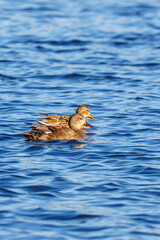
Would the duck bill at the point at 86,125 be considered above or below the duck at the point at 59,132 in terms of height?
above

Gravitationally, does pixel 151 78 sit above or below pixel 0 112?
above

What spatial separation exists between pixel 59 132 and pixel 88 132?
1.00 m

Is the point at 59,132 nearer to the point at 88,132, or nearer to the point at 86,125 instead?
the point at 88,132

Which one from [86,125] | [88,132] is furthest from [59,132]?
[86,125]

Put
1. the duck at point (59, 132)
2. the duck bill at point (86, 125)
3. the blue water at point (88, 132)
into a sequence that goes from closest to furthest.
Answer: the blue water at point (88, 132) < the duck at point (59, 132) < the duck bill at point (86, 125)

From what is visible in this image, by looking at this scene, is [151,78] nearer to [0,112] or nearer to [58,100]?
[58,100]

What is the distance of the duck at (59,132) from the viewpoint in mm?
11438

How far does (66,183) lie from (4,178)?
108 centimetres

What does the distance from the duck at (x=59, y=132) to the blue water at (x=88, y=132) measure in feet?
0.67

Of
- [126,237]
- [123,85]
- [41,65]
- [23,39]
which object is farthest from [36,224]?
[23,39]

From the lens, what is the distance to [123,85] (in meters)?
17.2

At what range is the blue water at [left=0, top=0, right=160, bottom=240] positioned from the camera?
7.89 m

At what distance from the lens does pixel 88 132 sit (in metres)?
12.5

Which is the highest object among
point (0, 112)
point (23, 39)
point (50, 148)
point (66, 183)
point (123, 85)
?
point (23, 39)
